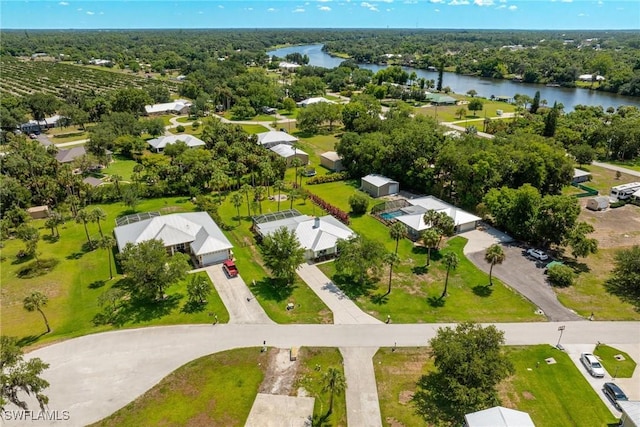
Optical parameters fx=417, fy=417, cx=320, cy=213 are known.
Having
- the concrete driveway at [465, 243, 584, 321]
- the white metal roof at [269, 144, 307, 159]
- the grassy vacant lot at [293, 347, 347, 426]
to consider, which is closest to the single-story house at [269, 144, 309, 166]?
the white metal roof at [269, 144, 307, 159]

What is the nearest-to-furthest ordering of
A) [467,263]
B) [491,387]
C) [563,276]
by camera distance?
1. [491,387]
2. [563,276]
3. [467,263]

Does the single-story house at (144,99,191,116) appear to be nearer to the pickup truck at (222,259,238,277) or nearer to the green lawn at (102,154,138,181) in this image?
the green lawn at (102,154,138,181)

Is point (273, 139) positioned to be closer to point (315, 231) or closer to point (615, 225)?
point (315, 231)

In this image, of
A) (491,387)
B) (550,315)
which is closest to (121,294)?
(491,387)

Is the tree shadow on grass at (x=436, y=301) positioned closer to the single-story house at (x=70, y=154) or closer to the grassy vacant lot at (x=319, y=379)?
the grassy vacant lot at (x=319, y=379)

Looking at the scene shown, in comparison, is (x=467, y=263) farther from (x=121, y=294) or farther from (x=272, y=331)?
(x=121, y=294)
